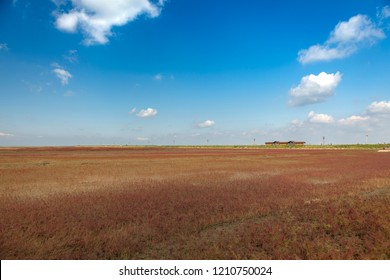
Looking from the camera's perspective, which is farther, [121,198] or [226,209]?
[121,198]

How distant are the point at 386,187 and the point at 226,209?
12380mm

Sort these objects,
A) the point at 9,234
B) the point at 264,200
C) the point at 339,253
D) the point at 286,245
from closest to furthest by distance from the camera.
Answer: the point at 339,253 → the point at 286,245 → the point at 9,234 → the point at 264,200

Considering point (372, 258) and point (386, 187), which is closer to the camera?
point (372, 258)

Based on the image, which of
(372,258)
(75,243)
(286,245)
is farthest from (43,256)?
(372,258)

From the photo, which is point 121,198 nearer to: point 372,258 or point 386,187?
point 372,258

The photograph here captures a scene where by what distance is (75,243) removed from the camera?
8.86 metres

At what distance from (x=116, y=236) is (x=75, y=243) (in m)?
1.28

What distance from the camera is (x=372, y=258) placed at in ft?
23.7

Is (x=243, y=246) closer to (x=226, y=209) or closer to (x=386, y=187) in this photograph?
(x=226, y=209)

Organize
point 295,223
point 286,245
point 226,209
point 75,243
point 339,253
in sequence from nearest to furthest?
point 339,253 → point 286,245 → point 75,243 → point 295,223 → point 226,209

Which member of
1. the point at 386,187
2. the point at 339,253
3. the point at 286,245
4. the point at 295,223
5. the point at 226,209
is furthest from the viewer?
the point at 386,187

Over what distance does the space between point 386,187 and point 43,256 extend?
786 inches
